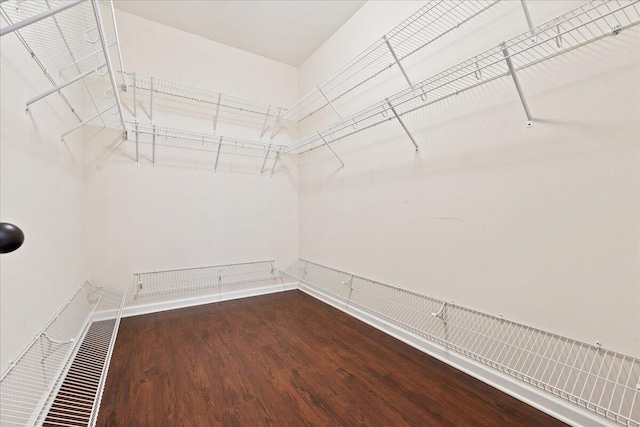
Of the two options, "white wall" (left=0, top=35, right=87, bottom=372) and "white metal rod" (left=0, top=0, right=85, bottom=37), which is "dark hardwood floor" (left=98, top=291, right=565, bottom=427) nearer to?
"white wall" (left=0, top=35, right=87, bottom=372)

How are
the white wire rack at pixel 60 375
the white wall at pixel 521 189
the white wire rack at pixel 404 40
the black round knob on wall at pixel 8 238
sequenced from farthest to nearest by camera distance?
the white wire rack at pixel 404 40
the white wall at pixel 521 189
the white wire rack at pixel 60 375
the black round knob on wall at pixel 8 238

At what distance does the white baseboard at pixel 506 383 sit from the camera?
1218 mm

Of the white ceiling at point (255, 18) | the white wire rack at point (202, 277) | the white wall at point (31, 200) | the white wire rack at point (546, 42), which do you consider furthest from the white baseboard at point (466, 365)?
the white ceiling at point (255, 18)

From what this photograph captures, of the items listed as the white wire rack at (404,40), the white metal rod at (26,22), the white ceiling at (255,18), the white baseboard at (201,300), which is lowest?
the white baseboard at (201,300)

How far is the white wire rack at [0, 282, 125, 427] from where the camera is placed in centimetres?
101

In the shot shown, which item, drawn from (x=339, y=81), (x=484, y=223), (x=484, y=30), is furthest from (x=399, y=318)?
(x=339, y=81)

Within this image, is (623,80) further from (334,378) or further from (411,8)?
(334,378)

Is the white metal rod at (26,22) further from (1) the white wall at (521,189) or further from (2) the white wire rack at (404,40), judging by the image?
(1) the white wall at (521,189)

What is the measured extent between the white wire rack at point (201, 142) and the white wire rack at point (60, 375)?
4.65 feet

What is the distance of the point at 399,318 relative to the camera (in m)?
2.12

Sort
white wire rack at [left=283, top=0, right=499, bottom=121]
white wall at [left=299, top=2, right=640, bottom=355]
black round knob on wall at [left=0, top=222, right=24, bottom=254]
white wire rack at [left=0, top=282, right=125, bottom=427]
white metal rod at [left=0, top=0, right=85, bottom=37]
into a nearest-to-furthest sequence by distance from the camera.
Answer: black round knob on wall at [left=0, top=222, right=24, bottom=254] < white metal rod at [left=0, top=0, right=85, bottom=37] < white wire rack at [left=0, top=282, right=125, bottom=427] < white wall at [left=299, top=2, right=640, bottom=355] < white wire rack at [left=283, top=0, right=499, bottom=121]

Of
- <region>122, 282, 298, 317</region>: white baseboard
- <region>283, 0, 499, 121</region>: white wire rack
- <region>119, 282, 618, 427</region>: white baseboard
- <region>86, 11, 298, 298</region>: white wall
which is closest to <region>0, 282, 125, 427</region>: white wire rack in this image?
<region>122, 282, 298, 317</region>: white baseboard

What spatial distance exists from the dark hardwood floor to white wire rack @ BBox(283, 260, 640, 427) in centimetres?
17

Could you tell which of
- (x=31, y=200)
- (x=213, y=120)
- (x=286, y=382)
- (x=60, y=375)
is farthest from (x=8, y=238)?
(x=213, y=120)
